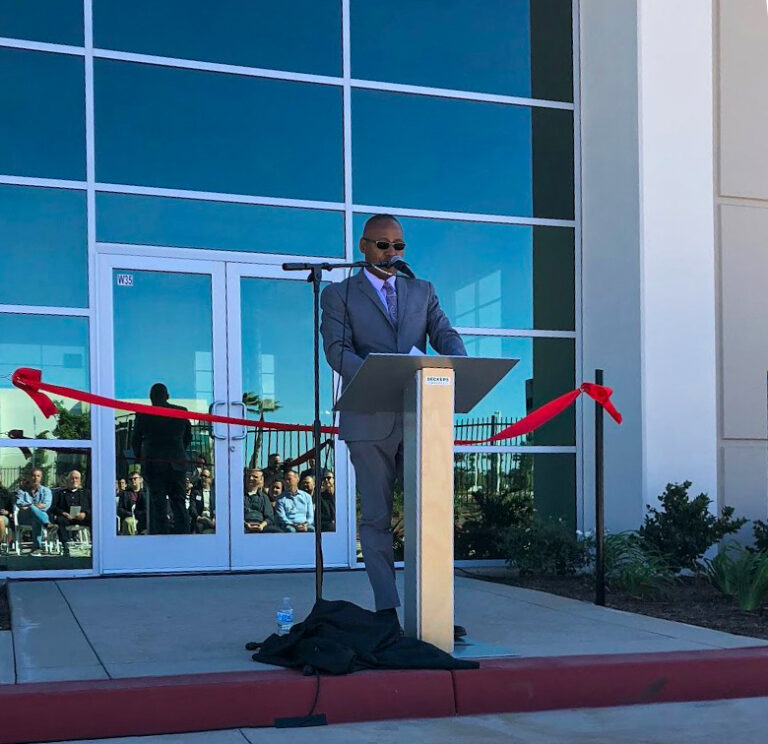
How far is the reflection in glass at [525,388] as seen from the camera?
9.34 metres

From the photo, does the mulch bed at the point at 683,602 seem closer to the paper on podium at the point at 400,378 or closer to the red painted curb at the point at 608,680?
the red painted curb at the point at 608,680

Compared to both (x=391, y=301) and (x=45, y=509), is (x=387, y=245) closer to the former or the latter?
(x=391, y=301)

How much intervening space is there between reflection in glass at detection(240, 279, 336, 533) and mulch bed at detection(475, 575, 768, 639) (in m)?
1.64

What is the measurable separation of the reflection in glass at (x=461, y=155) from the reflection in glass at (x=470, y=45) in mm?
205

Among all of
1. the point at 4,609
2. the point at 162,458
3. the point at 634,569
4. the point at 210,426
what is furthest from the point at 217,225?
the point at 634,569

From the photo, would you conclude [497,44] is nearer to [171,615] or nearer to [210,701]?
[171,615]

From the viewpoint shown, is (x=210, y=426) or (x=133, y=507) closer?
(x=133, y=507)

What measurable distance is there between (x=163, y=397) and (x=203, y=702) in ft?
14.8

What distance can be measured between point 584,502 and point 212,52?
507cm

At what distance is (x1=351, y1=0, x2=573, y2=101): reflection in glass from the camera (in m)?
9.39

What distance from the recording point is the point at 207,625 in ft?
18.9

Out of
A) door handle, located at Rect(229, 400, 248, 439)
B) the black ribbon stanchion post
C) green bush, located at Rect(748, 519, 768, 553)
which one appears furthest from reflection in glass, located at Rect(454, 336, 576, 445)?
the black ribbon stanchion post

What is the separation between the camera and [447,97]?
31.6 feet

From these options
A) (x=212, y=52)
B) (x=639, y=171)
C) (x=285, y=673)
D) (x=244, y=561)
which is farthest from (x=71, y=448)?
(x=639, y=171)
